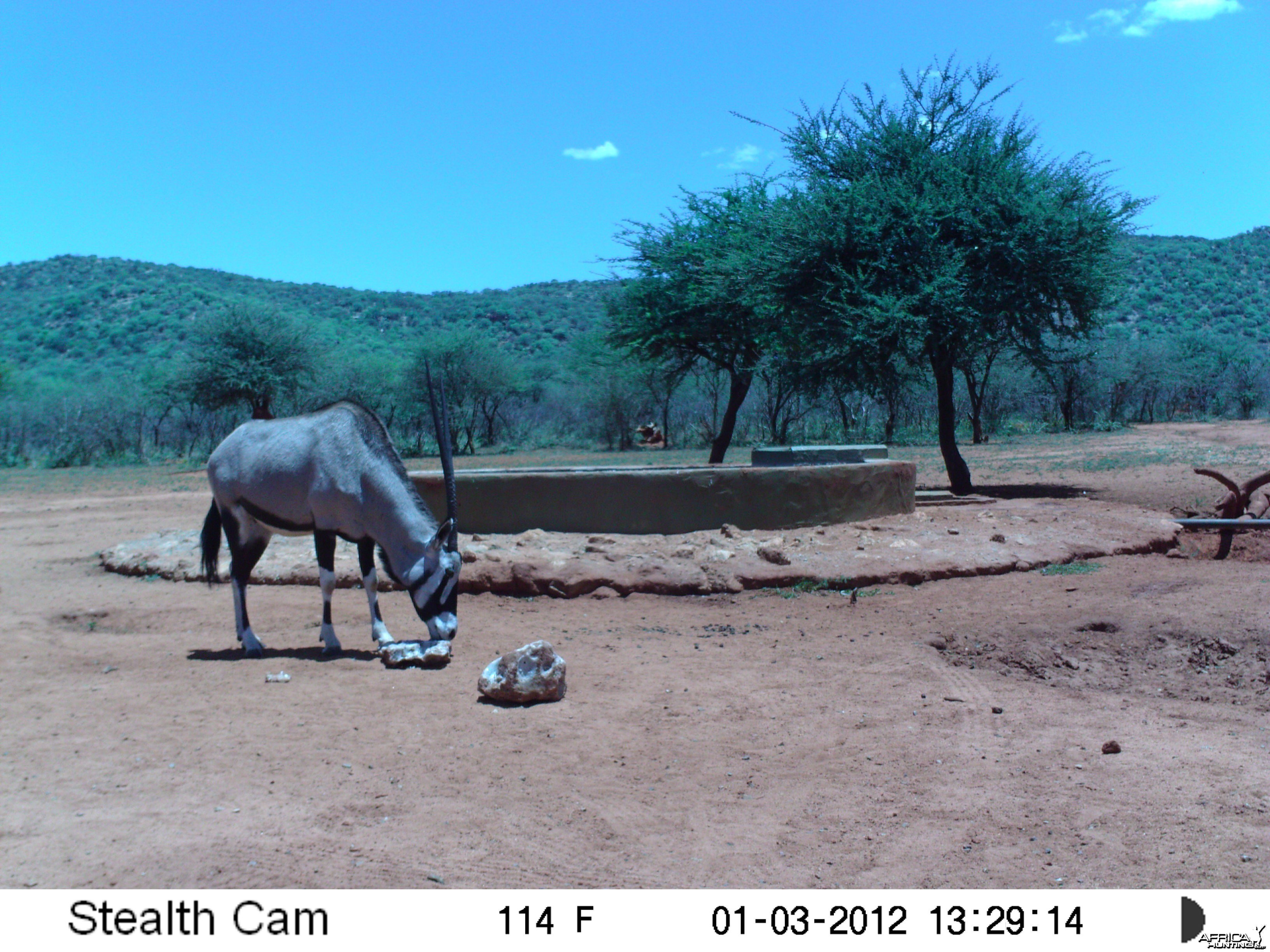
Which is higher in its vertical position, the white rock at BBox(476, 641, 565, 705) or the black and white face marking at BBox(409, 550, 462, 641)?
the black and white face marking at BBox(409, 550, 462, 641)

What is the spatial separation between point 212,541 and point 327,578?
4.14 feet

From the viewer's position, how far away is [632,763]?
4527 millimetres

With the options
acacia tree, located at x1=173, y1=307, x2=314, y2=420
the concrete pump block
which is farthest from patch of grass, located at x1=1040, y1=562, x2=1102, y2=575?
acacia tree, located at x1=173, y1=307, x2=314, y2=420

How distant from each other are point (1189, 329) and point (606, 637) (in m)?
52.4

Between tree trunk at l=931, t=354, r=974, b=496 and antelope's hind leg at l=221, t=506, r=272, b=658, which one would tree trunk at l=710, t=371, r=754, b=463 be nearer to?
tree trunk at l=931, t=354, r=974, b=496

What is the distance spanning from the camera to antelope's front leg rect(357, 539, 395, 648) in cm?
662

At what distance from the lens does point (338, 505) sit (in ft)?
20.9

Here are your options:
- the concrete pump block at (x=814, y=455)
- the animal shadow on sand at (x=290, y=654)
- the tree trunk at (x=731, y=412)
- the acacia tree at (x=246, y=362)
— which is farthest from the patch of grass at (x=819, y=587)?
the acacia tree at (x=246, y=362)

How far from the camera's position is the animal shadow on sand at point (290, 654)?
21.5 ft

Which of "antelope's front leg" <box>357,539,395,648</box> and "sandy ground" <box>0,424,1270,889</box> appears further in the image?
"antelope's front leg" <box>357,539,395,648</box>

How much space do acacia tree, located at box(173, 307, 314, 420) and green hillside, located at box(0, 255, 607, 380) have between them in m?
14.2

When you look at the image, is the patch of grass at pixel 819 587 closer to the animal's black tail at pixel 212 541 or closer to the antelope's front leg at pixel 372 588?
the antelope's front leg at pixel 372 588

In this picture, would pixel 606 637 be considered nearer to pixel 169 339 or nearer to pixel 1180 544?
pixel 1180 544

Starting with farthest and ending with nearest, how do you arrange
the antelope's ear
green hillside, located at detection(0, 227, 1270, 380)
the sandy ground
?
green hillside, located at detection(0, 227, 1270, 380)
the antelope's ear
the sandy ground
